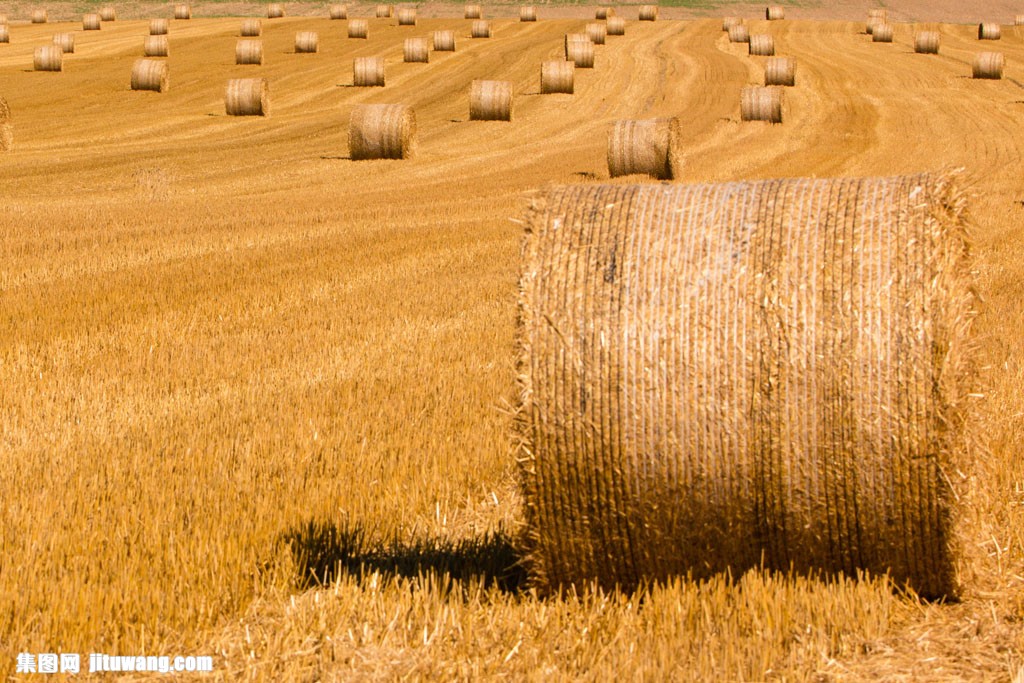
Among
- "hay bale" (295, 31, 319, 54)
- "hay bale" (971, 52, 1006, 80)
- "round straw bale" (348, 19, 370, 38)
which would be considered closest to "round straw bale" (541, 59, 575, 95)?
"hay bale" (971, 52, 1006, 80)

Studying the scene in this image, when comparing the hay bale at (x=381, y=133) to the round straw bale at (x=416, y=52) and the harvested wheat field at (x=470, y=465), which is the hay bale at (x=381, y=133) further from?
the round straw bale at (x=416, y=52)

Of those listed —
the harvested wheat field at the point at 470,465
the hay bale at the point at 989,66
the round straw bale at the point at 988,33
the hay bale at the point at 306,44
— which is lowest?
the round straw bale at the point at 988,33

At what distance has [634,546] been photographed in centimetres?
482

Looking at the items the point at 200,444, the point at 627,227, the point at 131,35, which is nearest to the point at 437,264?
the point at 200,444

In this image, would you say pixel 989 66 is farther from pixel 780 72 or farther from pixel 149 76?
pixel 149 76

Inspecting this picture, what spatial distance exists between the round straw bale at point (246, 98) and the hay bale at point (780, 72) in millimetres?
11783

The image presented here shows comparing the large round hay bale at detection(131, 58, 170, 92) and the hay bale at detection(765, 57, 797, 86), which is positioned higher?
the large round hay bale at detection(131, 58, 170, 92)

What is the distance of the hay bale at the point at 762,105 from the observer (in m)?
26.0

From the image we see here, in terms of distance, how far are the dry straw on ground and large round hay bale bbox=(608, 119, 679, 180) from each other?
45.4 feet

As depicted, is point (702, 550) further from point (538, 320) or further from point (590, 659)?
point (538, 320)

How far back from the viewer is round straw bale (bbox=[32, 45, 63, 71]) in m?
33.7

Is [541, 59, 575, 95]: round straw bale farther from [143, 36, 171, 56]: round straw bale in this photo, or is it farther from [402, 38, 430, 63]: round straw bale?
[143, 36, 171, 56]: round straw bale

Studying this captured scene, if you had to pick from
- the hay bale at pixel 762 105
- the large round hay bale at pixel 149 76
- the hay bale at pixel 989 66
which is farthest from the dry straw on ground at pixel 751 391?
the hay bale at pixel 989 66

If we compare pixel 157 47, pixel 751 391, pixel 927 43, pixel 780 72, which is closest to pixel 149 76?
pixel 157 47
